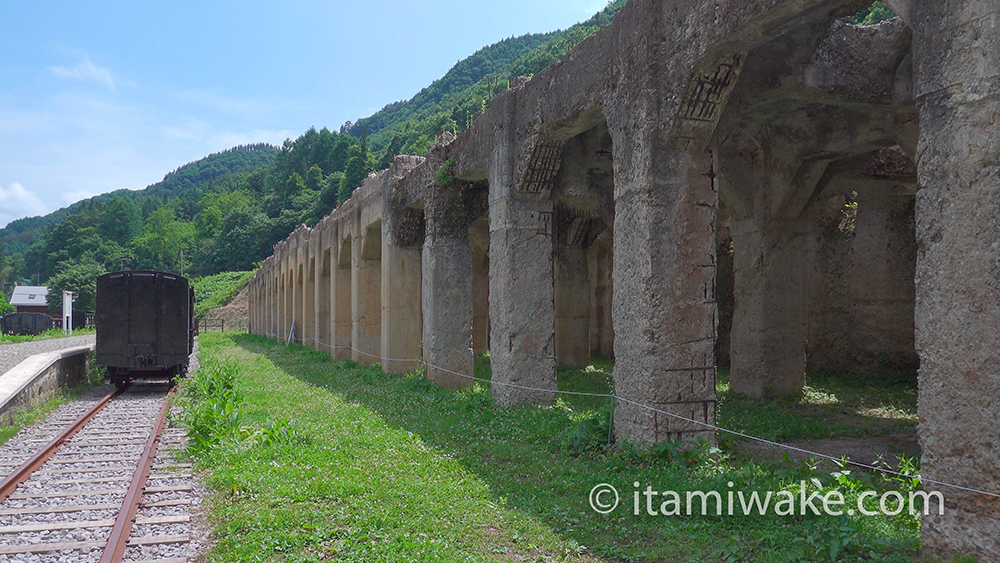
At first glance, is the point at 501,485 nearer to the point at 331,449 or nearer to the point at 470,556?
the point at 470,556

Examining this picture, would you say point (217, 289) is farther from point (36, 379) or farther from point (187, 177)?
point (187, 177)

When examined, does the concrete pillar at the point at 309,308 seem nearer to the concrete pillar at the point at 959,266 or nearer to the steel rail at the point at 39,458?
the steel rail at the point at 39,458

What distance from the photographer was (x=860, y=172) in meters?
12.8

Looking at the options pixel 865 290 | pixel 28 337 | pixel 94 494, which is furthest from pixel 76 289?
pixel 865 290

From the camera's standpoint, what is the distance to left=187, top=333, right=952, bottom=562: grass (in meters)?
4.80

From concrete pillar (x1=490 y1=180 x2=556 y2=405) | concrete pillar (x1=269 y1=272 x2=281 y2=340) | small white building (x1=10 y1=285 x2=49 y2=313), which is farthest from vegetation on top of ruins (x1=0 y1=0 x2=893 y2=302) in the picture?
concrete pillar (x1=490 y1=180 x2=556 y2=405)

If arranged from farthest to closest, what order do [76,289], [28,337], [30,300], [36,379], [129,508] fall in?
1. [76,289]
2. [30,300]
3. [28,337]
4. [36,379]
5. [129,508]

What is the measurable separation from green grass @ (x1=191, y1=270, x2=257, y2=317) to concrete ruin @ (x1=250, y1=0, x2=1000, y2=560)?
5154cm

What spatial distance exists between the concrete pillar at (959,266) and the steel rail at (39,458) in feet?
25.8

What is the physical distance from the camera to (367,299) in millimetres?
18188

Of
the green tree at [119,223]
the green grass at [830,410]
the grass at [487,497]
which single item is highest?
the green tree at [119,223]

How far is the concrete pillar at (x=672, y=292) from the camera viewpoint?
6.82 metres

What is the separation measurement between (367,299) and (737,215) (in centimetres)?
970

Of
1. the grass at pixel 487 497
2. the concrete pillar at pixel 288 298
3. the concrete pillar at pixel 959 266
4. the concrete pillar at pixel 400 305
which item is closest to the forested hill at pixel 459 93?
the concrete pillar at pixel 288 298
